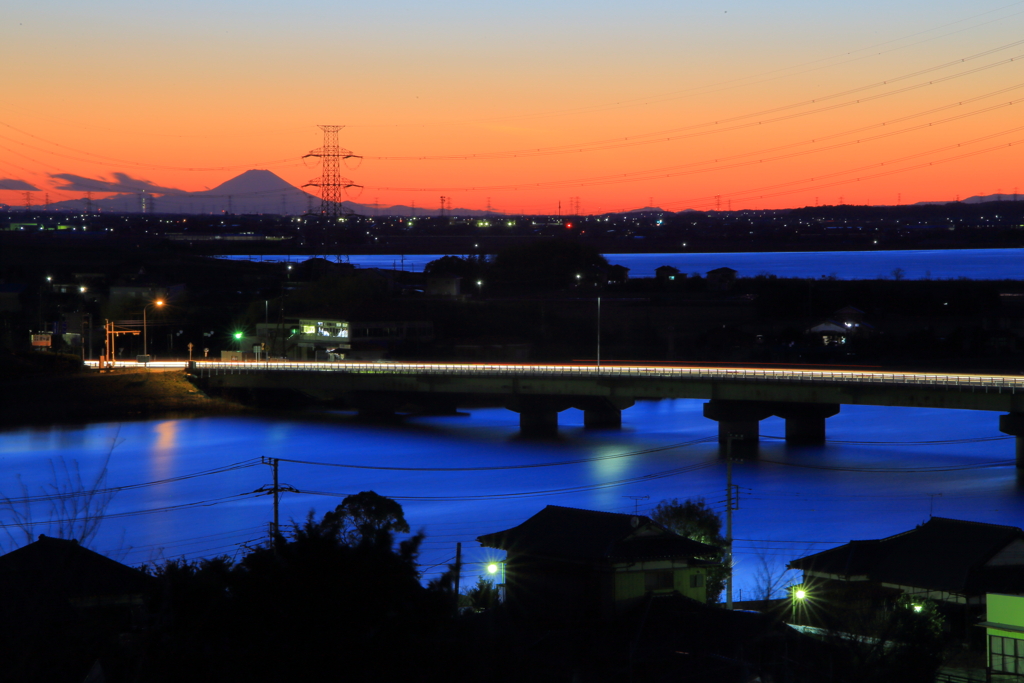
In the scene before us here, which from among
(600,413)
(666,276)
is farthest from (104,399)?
(666,276)

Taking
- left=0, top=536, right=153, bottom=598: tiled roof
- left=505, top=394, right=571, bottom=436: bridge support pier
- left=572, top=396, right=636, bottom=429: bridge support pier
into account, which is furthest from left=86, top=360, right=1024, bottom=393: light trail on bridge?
left=0, top=536, right=153, bottom=598: tiled roof

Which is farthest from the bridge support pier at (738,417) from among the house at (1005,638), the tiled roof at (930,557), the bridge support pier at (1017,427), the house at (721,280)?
the house at (721,280)

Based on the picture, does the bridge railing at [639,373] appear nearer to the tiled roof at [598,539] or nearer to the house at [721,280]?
the tiled roof at [598,539]

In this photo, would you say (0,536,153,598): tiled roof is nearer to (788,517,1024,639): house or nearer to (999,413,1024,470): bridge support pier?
(788,517,1024,639): house

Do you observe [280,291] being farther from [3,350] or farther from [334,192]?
[3,350]

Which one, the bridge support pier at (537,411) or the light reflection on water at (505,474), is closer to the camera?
the light reflection on water at (505,474)

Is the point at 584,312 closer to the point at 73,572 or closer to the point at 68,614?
A: the point at 73,572
